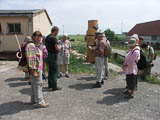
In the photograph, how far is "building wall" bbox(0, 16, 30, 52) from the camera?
38.4ft

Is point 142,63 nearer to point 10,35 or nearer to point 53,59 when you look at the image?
point 53,59

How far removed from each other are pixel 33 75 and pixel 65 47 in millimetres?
3203

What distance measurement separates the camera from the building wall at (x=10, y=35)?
11703 millimetres

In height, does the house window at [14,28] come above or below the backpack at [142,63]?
above

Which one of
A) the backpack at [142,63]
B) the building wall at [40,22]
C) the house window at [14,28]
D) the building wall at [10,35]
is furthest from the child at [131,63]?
the house window at [14,28]

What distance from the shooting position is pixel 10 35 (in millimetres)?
11969

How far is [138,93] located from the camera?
5086 mm

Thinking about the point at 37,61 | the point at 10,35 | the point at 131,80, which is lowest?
the point at 131,80

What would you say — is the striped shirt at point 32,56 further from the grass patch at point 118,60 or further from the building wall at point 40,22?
the building wall at point 40,22

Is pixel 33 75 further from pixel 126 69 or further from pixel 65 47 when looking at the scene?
pixel 65 47

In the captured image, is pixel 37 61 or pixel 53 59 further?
pixel 53 59

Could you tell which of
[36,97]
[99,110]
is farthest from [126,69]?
[36,97]

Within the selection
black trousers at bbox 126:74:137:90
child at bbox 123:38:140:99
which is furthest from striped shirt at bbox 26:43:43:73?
black trousers at bbox 126:74:137:90

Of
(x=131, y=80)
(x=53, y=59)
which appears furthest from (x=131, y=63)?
(x=53, y=59)
